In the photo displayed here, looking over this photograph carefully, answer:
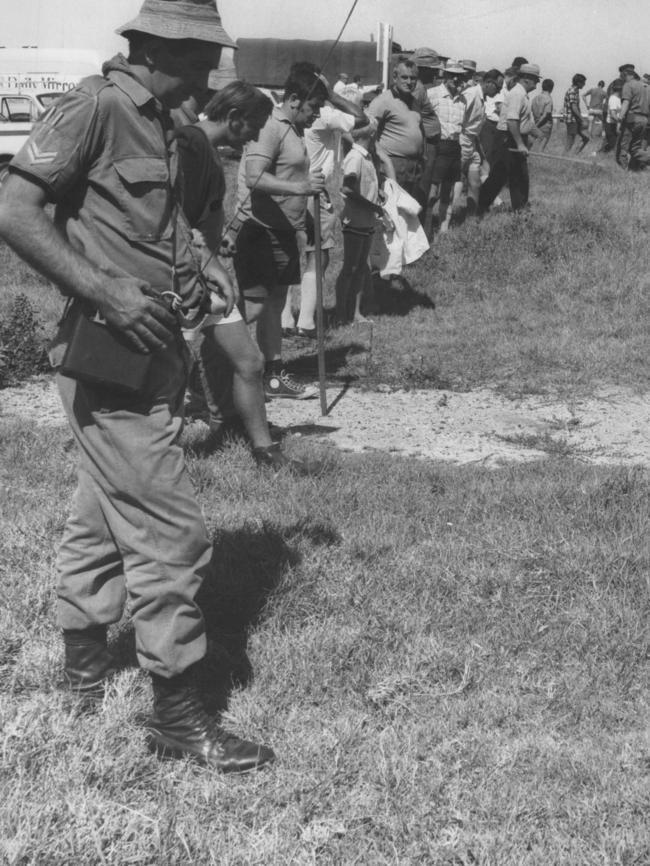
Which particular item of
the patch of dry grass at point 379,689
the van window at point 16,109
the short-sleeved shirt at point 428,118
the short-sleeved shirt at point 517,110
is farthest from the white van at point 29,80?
the patch of dry grass at point 379,689

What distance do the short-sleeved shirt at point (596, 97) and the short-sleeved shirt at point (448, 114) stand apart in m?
16.9

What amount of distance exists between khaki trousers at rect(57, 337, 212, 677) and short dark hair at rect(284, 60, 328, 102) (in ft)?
15.9

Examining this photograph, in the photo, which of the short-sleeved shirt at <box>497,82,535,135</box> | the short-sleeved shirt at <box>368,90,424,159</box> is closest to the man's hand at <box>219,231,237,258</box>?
the short-sleeved shirt at <box>368,90,424,159</box>

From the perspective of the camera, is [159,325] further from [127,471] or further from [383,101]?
[383,101]

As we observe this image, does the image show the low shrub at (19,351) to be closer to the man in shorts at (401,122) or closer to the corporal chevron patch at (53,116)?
the man in shorts at (401,122)

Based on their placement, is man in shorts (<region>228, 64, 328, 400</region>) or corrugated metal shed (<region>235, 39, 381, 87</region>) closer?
man in shorts (<region>228, 64, 328, 400</region>)

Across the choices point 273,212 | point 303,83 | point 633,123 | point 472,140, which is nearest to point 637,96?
point 633,123

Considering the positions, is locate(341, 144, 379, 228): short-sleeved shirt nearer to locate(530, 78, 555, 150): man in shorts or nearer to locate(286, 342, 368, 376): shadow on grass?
locate(286, 342, 368, 376): shadow on grass

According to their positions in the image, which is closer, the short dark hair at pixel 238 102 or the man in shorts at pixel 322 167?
the short dark hair at pixel 238 102

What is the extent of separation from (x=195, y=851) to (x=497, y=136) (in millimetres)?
13622

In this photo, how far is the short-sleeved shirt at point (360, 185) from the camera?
9680mm

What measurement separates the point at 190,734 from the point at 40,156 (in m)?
1.63

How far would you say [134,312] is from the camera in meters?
2.94

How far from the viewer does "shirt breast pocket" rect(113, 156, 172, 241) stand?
2965 mm
